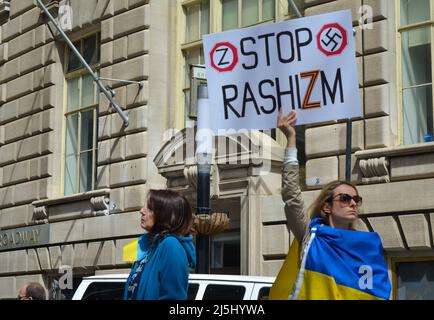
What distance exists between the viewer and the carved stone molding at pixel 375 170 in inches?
508

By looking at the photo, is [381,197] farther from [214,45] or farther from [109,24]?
[109,24]

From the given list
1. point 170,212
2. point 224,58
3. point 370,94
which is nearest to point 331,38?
point 224,58

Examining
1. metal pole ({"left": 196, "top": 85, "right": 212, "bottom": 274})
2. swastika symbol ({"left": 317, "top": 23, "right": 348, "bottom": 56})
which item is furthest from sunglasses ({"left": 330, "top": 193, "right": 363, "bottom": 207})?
metal pole ({"left": 196, "top": 85, "right": 212, "bottom": 274})

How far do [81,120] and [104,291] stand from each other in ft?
40.4

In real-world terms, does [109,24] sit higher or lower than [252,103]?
higher

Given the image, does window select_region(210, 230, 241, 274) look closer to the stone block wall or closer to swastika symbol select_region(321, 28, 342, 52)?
the stone block wall

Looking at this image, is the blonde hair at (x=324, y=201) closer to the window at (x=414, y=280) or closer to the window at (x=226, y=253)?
the window at (x=414, y=280)

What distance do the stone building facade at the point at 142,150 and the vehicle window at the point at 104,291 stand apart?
4.83 m

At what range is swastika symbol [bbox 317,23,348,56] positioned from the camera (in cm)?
769

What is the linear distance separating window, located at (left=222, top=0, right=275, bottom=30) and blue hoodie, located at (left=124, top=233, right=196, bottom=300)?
1136cm
